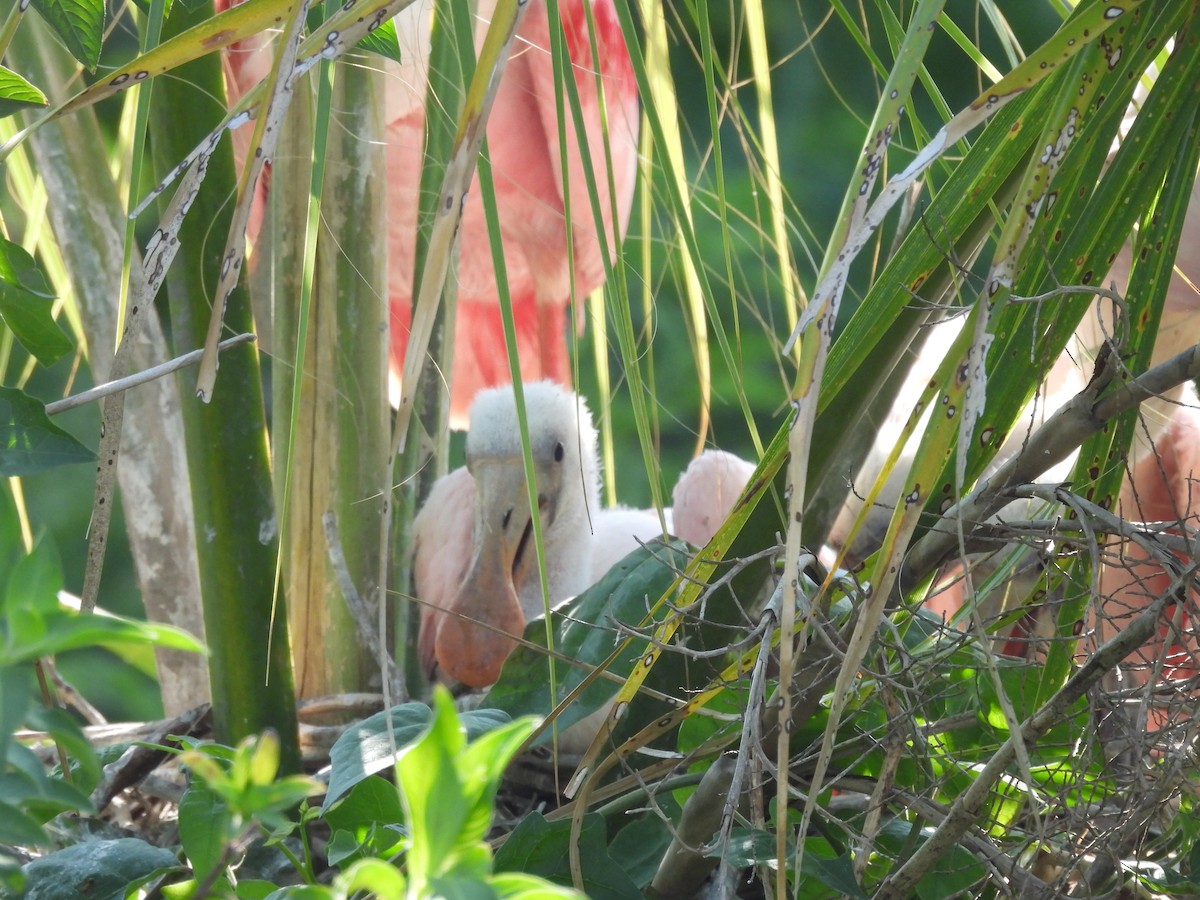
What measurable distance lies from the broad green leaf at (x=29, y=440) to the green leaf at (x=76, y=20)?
11 cm

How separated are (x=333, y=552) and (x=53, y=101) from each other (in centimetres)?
31

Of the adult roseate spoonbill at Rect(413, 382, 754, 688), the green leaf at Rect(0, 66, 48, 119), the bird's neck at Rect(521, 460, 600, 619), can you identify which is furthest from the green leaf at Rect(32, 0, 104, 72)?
the bird's neck at Rect(521, 460, 600, 619)

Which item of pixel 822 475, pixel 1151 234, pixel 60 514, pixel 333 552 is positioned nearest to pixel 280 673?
pixel 333 552

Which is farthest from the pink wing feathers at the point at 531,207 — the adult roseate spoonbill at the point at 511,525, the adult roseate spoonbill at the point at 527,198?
the adult roseate spoonbill at the point at 511,525

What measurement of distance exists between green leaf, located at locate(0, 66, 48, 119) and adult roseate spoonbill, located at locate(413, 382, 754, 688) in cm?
58

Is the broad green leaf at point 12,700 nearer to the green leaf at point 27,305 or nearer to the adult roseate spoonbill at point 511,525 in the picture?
the green leaf at point 27,305

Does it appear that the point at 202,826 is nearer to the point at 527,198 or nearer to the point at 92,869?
the point at 92,869

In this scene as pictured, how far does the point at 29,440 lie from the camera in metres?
0.31

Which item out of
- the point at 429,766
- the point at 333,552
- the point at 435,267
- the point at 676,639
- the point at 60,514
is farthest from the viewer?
the point at 60,514

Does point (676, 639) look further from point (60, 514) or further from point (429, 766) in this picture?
point (60, 514)

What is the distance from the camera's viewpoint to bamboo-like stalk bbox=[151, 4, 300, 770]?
1.66ft

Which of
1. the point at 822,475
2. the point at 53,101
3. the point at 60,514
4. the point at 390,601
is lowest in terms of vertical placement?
the point at 60,514

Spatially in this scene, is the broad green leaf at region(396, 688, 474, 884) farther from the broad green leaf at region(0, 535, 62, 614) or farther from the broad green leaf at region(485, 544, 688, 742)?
the broad green leaf at region(485, 544, 688, 742)

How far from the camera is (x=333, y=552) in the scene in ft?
2.26
